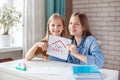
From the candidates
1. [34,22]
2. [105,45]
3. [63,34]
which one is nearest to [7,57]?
[34,22]

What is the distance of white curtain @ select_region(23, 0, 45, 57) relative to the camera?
1979 millimetres

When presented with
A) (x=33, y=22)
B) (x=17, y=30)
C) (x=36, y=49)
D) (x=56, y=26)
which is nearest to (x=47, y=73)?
(x=36, y=49)

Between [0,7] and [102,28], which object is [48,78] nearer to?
[0,7]

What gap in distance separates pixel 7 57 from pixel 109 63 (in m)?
1.29

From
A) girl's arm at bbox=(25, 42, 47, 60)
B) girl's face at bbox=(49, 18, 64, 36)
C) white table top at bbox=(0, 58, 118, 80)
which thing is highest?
girl's face at bbox=(49, 18, 64, 36)

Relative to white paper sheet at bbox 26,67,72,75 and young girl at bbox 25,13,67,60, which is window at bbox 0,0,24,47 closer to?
young girl at bbox 25,13,67,60

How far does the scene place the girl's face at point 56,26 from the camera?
1521 mm

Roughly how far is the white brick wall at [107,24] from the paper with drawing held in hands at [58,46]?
121 cm

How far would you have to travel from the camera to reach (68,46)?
1284 mm

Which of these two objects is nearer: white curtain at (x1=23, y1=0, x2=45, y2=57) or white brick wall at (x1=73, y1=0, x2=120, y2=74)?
white curtain at (x1=23, y1=0, x2=45, y2=57)

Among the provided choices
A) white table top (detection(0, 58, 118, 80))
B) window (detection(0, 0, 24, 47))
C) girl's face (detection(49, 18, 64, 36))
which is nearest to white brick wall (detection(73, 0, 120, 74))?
Result: window (detection(0, 0, 24, 47))

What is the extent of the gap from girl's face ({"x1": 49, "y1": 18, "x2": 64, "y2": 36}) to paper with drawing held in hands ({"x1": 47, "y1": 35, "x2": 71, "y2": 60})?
0.55 ft

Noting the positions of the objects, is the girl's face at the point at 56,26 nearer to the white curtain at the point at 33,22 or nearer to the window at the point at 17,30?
the white curtain at the point at 33,22

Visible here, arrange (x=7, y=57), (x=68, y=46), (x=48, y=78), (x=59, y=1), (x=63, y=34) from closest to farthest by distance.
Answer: (x=48, y=78) < (x=68, y=46) < (x=63, y=34) < (x=7, y=57) < (x=59, y=1)
